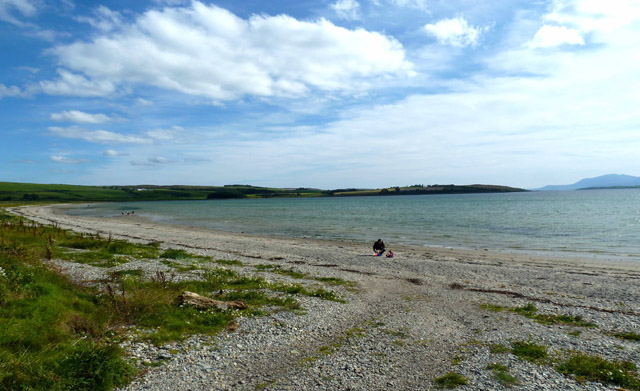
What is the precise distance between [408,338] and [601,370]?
18.2 ft

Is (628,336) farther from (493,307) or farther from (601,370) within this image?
(493,307)

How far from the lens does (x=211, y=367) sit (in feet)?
31.1

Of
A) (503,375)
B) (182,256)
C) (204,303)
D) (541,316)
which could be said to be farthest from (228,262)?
(503,375)

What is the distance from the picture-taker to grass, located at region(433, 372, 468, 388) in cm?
906

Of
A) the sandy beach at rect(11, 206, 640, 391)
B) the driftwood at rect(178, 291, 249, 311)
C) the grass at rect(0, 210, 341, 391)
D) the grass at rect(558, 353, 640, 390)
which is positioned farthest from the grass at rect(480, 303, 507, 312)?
the driftwood at rect(178, 291, 249, 311)

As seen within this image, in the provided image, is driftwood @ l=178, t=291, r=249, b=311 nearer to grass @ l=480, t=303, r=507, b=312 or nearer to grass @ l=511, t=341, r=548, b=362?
grass @ l=511, t=341, r=548, b=362

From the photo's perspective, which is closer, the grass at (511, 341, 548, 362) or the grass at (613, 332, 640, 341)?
the grass at (511, 341, 548, 362)

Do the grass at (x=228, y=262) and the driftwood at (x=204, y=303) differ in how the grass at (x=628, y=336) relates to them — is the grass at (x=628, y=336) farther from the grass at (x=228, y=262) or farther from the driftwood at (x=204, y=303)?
the grass at (x=228, y=262)

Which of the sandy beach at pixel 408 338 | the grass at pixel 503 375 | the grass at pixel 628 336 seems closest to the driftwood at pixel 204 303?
the sandy beach at pixel 408 338

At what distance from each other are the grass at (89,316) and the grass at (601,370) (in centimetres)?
985

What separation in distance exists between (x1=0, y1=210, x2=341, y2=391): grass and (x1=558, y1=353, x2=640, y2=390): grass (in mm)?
9847

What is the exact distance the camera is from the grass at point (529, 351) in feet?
35.3

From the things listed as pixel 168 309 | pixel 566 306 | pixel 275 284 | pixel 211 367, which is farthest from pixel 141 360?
pixel 566 306

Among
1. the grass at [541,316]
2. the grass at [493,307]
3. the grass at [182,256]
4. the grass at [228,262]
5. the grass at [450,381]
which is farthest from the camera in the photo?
the grass at [182,256]
